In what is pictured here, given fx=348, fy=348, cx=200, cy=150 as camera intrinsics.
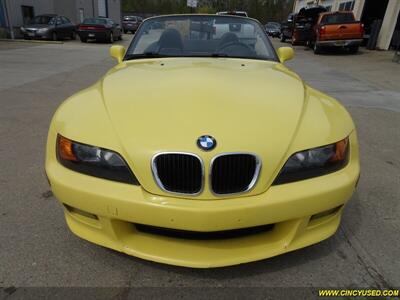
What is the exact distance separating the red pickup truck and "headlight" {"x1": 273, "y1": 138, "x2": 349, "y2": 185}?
53.9ft

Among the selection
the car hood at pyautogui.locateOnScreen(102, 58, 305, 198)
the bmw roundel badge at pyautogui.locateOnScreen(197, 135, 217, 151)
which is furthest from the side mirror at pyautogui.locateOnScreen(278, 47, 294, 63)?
the bmw roundel badge at pyautogui.locateOnScreen(197, 135, 217, 151)

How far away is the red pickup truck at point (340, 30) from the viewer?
16.4 m

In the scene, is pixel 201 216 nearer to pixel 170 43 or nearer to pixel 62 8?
pixel 170 43

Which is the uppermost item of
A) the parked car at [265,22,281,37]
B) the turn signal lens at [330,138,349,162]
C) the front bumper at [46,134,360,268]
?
the turn signal lens at [330,138,349,162]

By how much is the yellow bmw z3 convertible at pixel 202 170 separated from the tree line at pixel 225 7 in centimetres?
5628

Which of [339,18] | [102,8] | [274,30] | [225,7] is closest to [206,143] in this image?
[339,18]

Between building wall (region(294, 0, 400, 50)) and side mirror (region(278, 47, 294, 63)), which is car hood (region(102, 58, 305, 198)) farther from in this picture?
building wall (region(294, 0, 400, 50))

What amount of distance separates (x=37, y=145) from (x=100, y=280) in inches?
108

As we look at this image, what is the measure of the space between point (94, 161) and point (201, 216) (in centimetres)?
69

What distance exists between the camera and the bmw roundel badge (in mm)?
1843

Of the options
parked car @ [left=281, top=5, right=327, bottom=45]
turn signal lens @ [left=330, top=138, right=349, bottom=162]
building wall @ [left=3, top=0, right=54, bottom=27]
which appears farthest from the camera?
parked car @ [left=281, top=5, right=327, bottom=45]

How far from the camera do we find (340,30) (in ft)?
53.9

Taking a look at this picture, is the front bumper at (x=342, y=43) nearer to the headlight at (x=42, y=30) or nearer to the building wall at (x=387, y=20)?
the building wall at (x=387, y=20)

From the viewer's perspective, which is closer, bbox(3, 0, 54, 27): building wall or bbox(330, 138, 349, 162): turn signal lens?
bbox(330, 138, 349, 162): turn signal lens
